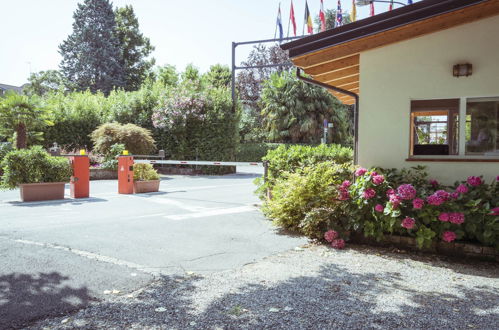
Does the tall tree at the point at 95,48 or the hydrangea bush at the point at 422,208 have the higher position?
the tall tree at the point at 95,48

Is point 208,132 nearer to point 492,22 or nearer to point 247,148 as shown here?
point 247,148

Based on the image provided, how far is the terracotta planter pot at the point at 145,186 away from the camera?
12062 mm

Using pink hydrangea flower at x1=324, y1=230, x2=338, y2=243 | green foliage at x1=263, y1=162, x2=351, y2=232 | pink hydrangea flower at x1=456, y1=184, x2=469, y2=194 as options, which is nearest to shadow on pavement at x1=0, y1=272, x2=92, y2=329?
pink hydrangea flower at x1=324, y1=230, x2=338, y2=243

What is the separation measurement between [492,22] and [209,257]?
536 cm

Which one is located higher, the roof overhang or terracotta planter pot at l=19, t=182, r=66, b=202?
the roof overhang

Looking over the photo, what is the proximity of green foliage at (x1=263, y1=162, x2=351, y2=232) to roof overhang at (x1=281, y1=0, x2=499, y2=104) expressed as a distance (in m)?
1.92

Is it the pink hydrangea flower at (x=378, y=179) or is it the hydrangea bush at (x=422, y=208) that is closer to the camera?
the hydrangea bush at (x=422, y=208)

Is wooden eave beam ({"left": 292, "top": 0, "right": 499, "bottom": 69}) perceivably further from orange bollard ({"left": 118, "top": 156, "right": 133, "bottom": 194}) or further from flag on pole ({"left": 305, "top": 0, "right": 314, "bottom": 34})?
flag on pole ({"left": 305, "top": 0, "right": 314, "bottom": 34})

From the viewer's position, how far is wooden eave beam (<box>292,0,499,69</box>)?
5621mm

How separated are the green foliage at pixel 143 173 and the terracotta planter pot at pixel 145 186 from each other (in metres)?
0.17

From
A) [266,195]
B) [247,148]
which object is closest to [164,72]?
[247,148]

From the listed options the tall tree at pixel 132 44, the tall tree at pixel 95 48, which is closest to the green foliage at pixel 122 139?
the tall tree at pixel 95 48

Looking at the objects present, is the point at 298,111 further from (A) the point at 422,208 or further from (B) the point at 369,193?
(A) the point at 422,208

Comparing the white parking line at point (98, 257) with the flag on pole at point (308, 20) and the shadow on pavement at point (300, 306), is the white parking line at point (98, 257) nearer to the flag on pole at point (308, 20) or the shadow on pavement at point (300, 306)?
the shadow on pavement at point (300, 306)
